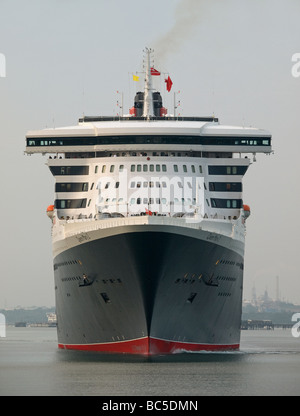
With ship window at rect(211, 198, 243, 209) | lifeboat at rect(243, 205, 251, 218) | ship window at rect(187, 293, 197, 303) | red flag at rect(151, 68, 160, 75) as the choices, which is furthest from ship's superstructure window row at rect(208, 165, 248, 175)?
red flag at rect(151, 68, 160, 75)

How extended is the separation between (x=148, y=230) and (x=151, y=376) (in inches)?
410

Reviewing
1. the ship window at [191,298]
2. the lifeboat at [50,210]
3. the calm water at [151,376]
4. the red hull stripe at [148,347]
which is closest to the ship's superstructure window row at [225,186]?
the red hull stripe at [148,347]

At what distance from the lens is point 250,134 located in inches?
3182

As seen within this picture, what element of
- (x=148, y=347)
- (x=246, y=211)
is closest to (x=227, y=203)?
(x=246, y=211)

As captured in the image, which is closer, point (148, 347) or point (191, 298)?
point (148, 347)

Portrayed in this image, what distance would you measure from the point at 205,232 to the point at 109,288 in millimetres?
6162

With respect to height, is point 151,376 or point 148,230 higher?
point 148,230

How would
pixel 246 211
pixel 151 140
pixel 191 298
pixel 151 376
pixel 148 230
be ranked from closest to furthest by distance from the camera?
pixel 151 376 → pixel 148 230 → pixel 191 298 → pixel 151 140 → pixel 246 211

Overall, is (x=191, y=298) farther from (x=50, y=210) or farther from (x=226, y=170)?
(x=50, y=210)

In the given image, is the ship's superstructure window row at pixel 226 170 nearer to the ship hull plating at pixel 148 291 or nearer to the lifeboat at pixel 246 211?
the lifeboat at pixel 246 211

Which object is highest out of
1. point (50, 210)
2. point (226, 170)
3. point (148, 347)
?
point (226, 170)

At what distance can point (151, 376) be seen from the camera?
5878 cm

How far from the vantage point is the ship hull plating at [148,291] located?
220 ft
